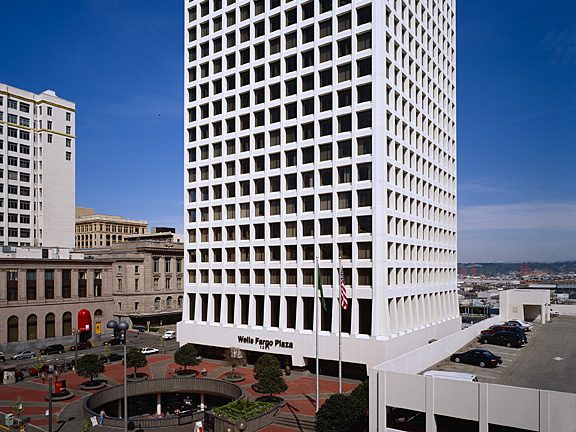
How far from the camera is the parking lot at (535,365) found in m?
45.7

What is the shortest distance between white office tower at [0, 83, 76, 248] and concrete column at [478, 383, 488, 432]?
347ft

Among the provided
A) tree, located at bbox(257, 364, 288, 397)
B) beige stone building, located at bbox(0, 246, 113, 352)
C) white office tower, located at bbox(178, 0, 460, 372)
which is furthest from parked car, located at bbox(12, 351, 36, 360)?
tree, located at bbox(257, 364, 288, 397)

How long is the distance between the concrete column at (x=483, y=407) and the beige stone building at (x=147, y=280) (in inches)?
3423

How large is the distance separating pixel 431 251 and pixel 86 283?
60.5 m

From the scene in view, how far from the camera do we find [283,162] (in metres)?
66.7

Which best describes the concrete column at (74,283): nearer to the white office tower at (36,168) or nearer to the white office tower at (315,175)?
the white office tower at (315,175)

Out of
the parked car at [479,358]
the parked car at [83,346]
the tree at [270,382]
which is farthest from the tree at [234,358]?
the parked car at [83,346]

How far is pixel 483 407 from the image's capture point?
90.0 feet

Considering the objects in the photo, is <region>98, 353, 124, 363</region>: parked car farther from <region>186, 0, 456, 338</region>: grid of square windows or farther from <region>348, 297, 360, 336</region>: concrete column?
<region>348, 297, 360, 336</region>: concrete column

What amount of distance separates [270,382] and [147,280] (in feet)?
216

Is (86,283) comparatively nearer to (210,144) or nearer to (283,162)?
(210,144)

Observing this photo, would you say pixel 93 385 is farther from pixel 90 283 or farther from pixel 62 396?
pixel 90 283

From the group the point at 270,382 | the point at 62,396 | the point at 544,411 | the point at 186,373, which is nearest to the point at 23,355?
the point at 62,396

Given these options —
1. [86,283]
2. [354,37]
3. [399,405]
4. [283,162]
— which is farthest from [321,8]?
[86,283]
